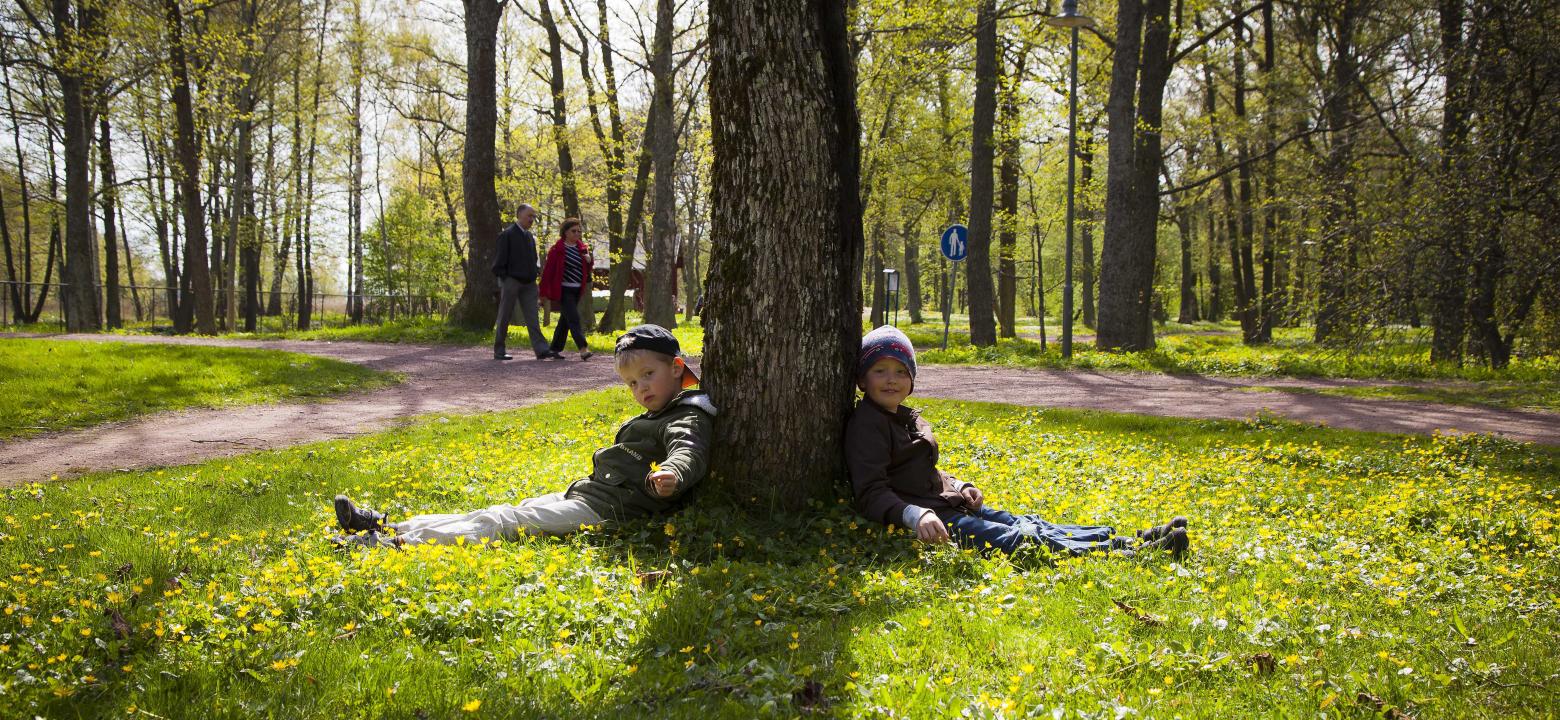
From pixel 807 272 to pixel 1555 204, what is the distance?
38.9 ft

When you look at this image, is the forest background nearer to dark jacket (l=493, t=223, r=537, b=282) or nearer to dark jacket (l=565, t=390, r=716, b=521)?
dark jacket (l=493, t=223, r=537, b=282)

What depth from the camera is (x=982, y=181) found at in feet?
68.7

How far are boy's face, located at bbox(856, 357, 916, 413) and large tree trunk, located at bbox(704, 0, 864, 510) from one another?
198 millimetres

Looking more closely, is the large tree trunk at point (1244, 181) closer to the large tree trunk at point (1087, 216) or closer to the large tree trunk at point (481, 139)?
the large tree trunk at point (1087, 216)

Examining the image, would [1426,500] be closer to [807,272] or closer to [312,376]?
[807,272]

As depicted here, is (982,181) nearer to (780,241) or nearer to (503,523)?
(780,241)

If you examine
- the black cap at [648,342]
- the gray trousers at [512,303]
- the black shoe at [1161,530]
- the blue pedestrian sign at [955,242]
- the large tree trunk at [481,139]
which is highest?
the large tree trunk at [481,139]

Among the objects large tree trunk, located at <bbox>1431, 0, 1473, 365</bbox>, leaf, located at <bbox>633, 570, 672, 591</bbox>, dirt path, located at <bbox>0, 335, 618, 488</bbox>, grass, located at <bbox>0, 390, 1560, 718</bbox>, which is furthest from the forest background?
leaf, located at <bbox>633, 570, 672, 591</bbox>

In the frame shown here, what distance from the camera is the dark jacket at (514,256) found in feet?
46.5

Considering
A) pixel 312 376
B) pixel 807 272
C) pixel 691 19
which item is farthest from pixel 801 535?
pixel 691 19

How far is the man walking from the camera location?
1413 centimetres

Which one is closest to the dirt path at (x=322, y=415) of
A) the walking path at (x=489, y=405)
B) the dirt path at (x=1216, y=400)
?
the walking path at (x=489, y=405)

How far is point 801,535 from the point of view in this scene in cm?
479

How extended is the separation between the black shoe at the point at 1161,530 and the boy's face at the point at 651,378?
9.23ft
